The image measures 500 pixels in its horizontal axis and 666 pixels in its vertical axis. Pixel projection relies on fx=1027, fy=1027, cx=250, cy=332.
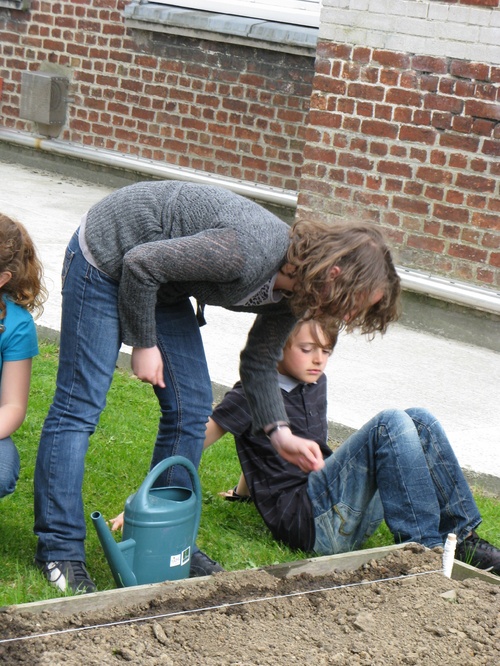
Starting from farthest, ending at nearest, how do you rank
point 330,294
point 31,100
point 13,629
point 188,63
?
point 31,100
point 188,63
point 330,294
point 13,629

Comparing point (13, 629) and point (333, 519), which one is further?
point (333, 519)

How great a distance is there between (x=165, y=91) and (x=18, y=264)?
268 inches

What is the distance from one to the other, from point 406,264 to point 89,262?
415 cm

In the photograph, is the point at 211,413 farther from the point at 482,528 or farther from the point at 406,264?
the point at 406,264

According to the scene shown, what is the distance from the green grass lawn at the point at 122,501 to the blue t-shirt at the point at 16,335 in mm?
648

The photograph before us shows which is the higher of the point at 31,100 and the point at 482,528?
the point at 31,100

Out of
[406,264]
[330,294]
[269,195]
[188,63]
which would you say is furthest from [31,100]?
A: [330,294]

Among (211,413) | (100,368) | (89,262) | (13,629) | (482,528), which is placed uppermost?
(89,262)

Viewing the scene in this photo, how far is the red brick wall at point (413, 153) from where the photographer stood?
6461mm

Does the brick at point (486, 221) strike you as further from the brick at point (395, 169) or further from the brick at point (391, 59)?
the brick at point (391, 59)

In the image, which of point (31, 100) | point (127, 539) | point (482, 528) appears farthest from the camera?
point (31, 100)

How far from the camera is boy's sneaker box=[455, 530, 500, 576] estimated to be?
3.52 metres

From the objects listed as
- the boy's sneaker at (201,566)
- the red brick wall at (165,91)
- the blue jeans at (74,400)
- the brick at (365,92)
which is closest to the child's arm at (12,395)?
the blue jeans at (74,400)

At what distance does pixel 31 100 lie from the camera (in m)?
10.5
